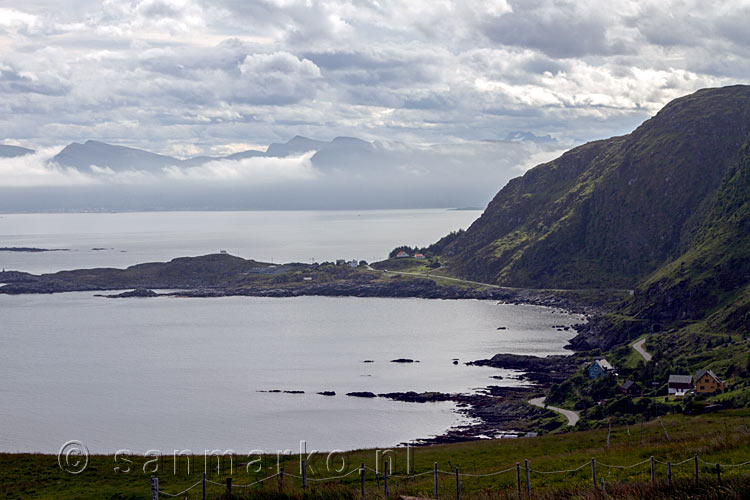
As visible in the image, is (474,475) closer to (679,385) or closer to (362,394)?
(679,385)

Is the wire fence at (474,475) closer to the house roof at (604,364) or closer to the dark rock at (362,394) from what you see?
the dark rock at (362,394)

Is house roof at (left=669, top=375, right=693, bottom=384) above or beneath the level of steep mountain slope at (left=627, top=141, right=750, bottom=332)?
beneath

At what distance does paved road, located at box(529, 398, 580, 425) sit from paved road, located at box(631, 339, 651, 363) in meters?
26.9

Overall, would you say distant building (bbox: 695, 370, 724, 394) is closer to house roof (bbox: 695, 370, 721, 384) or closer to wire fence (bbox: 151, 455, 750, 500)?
house roof (bbox: 695, 370, 721, 384)

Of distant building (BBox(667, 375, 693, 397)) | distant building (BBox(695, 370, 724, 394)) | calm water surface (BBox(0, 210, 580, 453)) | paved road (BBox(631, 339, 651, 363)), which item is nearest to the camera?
calm water surface (BBox(0, 210, 580, 453))

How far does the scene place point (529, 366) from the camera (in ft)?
425

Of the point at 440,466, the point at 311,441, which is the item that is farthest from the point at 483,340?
the point at 440,466

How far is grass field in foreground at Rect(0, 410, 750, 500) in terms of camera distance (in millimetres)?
30453

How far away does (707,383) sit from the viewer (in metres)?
96.4

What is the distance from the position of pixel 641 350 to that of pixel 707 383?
37223 mm

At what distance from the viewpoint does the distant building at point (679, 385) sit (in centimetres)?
9719

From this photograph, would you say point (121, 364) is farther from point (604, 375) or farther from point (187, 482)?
point (187, 482)

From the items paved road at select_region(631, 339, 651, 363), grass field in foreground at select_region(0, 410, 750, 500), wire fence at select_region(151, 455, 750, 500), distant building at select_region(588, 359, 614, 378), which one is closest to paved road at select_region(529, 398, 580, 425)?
distant building at select_region(588, 359, 614, 378)

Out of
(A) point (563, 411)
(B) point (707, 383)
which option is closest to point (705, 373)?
(B) point (707, 383)
